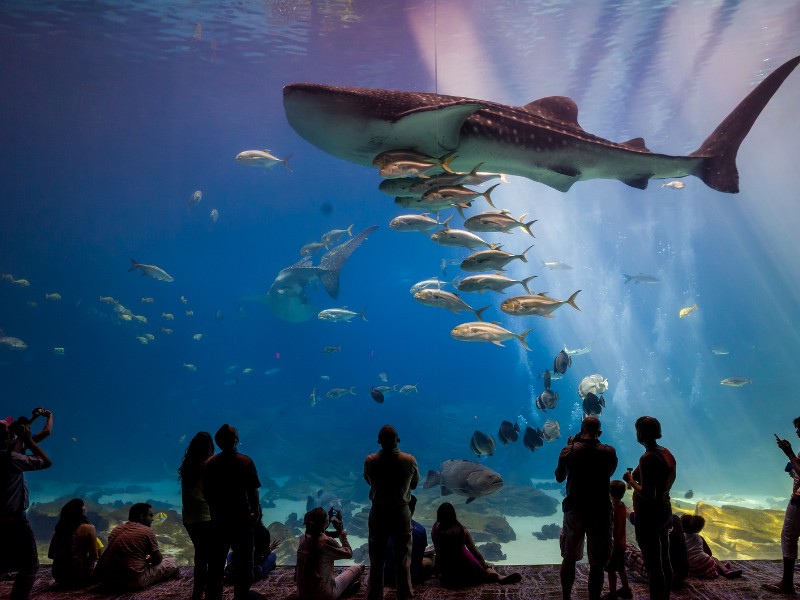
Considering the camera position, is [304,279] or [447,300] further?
[304,279]

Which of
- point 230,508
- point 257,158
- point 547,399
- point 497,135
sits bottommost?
point 230,508

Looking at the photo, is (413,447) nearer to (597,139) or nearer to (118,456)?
(118,456)

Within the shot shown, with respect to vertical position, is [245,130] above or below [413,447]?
above

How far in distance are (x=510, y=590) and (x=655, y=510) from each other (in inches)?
62.6

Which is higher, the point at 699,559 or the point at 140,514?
the point at 140,514

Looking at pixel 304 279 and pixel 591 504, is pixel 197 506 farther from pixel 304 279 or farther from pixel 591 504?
pixel 304 279

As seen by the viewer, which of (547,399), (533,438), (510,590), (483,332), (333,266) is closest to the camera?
(510,590)

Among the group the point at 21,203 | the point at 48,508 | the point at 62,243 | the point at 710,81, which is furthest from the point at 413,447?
the point at 62,243

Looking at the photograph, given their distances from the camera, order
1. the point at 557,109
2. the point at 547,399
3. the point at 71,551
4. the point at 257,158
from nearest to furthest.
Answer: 1. the point at 71,551
2. the point at 557,109
3. the point at 547,399
4. the point at 257,158

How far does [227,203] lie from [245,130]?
18526 mm

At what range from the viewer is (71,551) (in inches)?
172

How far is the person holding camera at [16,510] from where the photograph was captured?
3.43m

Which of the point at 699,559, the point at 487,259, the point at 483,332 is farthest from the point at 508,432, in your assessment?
the point at 699,559

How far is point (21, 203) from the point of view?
3931cm
